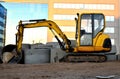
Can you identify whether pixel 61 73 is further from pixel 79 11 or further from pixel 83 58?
pixel 79 11

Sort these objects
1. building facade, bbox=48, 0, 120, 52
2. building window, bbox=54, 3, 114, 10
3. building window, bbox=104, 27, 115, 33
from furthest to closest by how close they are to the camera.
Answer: building window, bbox=104, 27, 115, 33
building window, bbox=54, 3, 114, 10
building facade, bbox=48, 0, 120, 52

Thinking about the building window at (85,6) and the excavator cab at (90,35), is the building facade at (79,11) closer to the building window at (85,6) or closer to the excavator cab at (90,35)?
the building window at (85,6)

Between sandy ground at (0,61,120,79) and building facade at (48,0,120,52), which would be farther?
building facade at (48,0,120,52)

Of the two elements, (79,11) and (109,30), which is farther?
(79,11)

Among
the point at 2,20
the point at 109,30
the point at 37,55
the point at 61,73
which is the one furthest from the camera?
the point at 109,30

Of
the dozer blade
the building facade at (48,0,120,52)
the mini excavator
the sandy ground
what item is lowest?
the sandy ground

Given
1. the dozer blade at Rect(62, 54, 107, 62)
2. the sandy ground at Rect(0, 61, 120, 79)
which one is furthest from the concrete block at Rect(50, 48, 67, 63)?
the sandy ground at Rect(0, 61, 120, 79)

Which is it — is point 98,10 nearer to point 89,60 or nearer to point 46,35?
point 46,35

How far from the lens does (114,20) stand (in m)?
87.2

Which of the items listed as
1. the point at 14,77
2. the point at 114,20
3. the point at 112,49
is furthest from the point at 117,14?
the point at 14,77

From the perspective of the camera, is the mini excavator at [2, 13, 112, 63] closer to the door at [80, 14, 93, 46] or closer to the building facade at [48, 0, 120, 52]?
the door at [80, 14, 93, 46]

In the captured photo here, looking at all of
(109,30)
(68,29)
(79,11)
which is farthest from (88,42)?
(109,30)

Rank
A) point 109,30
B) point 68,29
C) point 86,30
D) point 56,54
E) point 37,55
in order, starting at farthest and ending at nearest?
point 109,30 → point 68,29 → point 37,55 → point 56,54 → point 86,30

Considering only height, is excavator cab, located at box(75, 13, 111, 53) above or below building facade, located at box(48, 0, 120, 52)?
below
